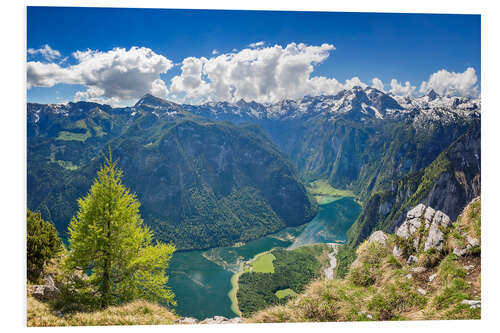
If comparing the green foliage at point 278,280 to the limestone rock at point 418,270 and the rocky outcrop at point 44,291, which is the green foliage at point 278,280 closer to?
the limestone rock at point 418,270

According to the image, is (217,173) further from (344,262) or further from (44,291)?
(44,291)

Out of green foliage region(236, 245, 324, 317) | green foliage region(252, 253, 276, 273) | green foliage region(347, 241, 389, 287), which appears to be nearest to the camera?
green foliage region(347, 241, 389, 287)

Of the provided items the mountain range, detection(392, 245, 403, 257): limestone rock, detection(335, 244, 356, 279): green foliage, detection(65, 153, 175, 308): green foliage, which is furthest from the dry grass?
the mountain range

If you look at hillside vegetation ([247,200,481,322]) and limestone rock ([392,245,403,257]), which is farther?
limestone rock ([392,245,403,257])

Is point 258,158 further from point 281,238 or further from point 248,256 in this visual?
point 248,256

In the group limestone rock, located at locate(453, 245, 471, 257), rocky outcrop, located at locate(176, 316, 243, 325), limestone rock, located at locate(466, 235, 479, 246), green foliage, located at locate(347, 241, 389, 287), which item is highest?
limestone rock, located at locate(466, 235, 479, 246)

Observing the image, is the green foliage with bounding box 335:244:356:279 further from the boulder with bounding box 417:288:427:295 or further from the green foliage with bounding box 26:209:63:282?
the green foliage with bounding box 26:209:63:282

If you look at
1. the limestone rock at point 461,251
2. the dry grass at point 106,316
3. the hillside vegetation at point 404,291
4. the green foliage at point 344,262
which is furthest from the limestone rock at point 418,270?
the dry grass at point 106,316

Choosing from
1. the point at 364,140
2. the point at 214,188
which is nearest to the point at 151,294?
the point at 214,188
